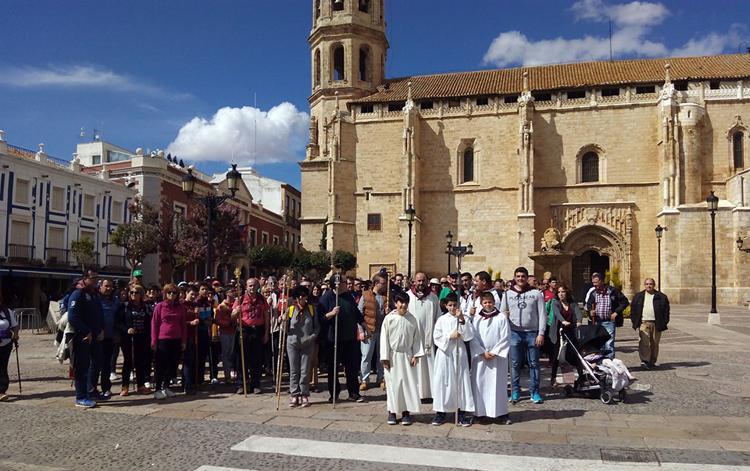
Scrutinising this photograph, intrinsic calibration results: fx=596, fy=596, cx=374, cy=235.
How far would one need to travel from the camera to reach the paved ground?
5430 millimetres

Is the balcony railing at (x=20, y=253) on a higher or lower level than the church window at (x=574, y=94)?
lower

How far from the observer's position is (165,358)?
863 centimetres

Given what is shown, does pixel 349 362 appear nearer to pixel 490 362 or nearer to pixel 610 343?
pixel 490 362

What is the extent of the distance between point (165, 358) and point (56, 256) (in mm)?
23893

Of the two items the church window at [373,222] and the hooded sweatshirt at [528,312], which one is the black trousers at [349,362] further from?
the church window at [373,222]

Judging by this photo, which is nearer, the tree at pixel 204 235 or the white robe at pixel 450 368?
the white robe at pixel 450 368

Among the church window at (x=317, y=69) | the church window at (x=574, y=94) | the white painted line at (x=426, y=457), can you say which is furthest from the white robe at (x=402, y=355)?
the church window at (x=317, y=69)

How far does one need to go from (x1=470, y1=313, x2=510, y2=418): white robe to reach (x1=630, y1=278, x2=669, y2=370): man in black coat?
4.62 metres

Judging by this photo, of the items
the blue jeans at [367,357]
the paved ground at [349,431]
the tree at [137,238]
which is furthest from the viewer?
the tree at [137,238]

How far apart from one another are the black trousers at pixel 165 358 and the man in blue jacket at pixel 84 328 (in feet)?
2.73

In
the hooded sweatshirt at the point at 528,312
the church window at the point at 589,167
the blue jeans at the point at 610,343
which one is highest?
the church window at the point at 589,167

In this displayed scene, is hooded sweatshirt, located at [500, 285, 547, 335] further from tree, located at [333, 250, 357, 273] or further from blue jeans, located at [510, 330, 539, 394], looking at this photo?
tree, located at [333, 250, 357, 273]

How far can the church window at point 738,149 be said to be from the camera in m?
33.4

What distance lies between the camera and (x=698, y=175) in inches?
1287
